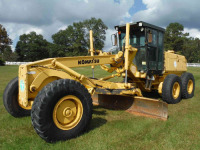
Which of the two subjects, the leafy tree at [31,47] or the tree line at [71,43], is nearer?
the tree line at [71,43]

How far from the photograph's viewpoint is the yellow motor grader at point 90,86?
11.9 feet

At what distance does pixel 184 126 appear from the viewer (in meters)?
4.63

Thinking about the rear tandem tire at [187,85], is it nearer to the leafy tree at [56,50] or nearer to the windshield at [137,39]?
the windshield at [137,39]

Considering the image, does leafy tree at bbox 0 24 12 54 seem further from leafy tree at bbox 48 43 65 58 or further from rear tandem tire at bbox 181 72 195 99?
rear tandem tire at bbox 181 72 195 99

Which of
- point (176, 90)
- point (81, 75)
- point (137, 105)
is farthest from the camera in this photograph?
point (176, 90)

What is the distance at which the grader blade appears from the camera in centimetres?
525

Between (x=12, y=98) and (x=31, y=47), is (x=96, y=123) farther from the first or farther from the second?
(x=31, y=47)

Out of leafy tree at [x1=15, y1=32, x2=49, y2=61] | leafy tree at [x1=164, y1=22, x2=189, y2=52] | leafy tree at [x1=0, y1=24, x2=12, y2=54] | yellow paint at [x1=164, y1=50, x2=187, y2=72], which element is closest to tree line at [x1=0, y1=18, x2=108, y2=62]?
leafy tree at [x1=15, y1=32, x2=49, y2=61]

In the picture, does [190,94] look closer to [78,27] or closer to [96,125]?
[96,125]

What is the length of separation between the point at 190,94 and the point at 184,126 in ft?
13.2

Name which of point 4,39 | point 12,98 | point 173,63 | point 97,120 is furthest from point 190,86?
point 4,39

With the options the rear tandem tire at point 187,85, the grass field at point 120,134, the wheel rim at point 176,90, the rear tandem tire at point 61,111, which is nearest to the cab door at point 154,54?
the wheel rim at point 176,90

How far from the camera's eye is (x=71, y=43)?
248 ft

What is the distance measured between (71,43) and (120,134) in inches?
2903
